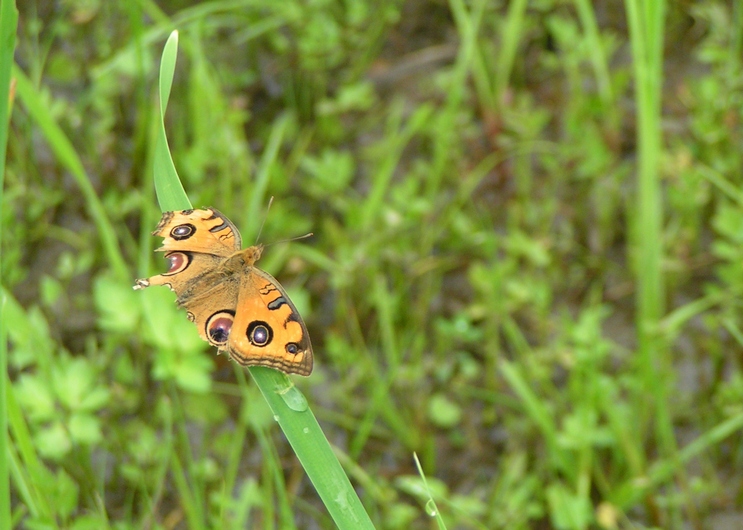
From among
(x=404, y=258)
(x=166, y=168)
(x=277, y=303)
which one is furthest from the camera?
(x=404, y=258)

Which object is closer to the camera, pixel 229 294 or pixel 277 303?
pixel 277 303

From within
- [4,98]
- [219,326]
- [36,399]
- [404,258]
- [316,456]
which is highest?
[4,98]

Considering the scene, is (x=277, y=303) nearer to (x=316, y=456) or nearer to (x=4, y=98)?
(x=316, y=456)

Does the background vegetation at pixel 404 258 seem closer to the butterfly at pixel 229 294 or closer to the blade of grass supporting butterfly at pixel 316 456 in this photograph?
the butterfly at pixel 229 294

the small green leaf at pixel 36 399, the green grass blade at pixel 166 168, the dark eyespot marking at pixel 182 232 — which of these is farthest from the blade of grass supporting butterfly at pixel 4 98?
the small green leaf at pixel 36 399

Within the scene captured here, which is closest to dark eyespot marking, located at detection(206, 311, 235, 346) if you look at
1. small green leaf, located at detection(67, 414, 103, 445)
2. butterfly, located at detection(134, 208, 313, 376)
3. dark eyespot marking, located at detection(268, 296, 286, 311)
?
butterfly, located at detection(134, 208, 313, 376)

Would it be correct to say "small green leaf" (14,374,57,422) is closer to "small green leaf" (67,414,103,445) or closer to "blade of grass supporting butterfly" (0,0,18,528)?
"small green leaf" (67,414,103,445)

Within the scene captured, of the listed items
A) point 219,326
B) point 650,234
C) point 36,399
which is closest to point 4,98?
point 219,326

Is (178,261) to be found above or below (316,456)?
above
